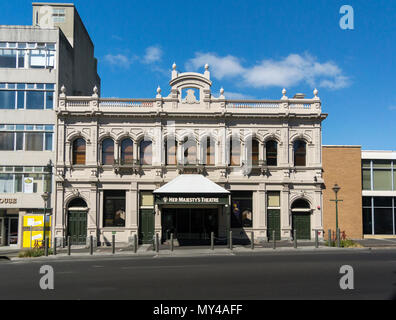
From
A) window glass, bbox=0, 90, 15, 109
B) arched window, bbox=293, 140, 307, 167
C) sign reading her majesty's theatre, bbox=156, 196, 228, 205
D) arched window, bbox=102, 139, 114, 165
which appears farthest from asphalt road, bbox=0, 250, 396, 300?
window glass, bbox=0, 90, 15, 109

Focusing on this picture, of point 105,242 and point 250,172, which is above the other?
point 250,172

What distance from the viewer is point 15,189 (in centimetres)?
2377

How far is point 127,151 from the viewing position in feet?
79.6

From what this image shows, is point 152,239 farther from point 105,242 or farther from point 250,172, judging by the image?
point 250,172

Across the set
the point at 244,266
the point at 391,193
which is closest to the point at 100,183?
the point at 244,266

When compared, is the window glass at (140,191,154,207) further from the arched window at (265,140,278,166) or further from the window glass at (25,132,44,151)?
the arched window at (265,140,278,166)

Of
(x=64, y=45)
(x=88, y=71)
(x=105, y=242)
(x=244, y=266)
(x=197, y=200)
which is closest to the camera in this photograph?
(x=244, y=266)

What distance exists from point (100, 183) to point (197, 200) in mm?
7475

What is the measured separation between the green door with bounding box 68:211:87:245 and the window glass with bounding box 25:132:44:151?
5.29 meters

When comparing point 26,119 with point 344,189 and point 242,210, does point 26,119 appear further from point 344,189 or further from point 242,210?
point 344,189

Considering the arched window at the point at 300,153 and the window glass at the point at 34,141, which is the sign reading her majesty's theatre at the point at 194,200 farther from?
the window glass at the point at 34,141

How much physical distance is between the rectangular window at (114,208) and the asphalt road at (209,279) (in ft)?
24.7

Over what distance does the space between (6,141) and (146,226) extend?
1173 centimetres

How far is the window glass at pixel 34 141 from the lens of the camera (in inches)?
944
